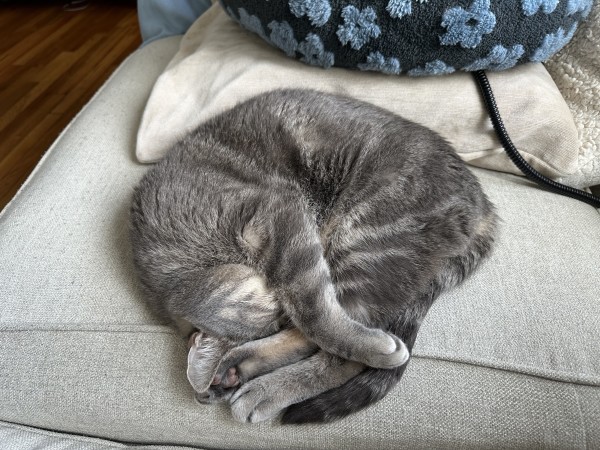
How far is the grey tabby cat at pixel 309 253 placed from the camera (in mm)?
833

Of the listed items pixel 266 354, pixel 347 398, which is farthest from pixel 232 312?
pixel 347 398

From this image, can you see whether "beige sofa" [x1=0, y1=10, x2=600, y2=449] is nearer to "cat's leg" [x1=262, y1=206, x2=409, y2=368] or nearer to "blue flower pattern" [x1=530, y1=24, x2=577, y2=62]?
"cat's leg" [x1=262, y1=206, x2=409, y2=368]

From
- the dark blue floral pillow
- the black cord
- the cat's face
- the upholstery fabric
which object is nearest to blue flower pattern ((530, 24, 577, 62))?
the dark blue floral pillow

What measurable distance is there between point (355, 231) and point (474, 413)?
37cm

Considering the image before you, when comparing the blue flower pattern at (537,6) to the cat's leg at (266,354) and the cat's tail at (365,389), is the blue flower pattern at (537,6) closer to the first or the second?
the cat's tail at (365,389)

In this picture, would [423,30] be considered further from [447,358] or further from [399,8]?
[447,358]

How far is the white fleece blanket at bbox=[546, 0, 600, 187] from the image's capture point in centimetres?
107

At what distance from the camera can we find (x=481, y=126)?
1.08 metres

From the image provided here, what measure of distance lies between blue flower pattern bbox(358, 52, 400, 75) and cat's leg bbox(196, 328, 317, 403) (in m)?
0.57

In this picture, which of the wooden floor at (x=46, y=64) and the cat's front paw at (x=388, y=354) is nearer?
the cat's front paw at (x=388, y=354)

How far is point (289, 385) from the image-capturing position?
83 cm

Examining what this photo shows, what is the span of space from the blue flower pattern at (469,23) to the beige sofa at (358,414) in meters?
0.37

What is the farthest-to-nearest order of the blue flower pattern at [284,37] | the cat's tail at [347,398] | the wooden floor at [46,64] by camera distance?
the wooden floor at [46,64] < the blue flower pattern at [284,37] < the cat's tail at [347,398]

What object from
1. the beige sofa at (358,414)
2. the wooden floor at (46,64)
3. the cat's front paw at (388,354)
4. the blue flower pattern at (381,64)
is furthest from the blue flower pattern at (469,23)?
the wooden floor at (46,64)
